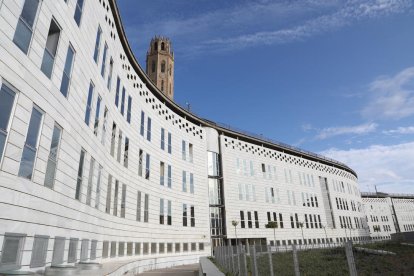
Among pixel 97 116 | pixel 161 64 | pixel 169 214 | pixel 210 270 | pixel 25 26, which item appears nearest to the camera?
pixel 25 26

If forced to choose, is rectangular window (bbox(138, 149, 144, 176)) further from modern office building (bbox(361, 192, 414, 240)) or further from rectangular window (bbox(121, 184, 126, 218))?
modern office building (bbox(361, 192, 414, 240))

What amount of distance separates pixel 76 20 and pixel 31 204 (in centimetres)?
893

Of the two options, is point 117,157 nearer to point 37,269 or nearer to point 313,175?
point 37,269

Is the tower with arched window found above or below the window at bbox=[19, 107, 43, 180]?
above

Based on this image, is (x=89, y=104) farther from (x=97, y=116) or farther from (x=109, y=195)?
(x=109, y=195)

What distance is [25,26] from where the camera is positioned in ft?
31.5

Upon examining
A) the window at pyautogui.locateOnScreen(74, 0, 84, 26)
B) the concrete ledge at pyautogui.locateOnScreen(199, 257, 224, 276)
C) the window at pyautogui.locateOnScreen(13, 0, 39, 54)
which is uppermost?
the window at pyautogui.locateOnScreen(74, 0, 84, 26)

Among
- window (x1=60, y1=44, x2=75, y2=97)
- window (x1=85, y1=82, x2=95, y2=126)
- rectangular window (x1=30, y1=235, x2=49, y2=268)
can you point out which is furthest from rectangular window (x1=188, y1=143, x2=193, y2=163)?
rectangular window (x1=30, y1=235, x2=49, y2=268)

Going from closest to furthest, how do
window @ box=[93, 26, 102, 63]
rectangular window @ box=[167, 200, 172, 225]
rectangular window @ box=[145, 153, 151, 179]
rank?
window @ box=[93, 26, 102, 63] → rectangular window @ box=[145, 153, 151, 179] → rectangular window @ box=[167, 200, 172, 225]

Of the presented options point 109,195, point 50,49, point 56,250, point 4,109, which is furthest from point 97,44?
point 56,250

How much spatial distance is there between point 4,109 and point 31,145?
1714 millimetres

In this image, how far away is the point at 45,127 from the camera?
10.6 metres

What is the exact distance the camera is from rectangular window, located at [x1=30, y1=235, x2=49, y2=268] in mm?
9611

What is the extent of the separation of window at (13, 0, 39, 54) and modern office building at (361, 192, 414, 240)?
102764 mm
